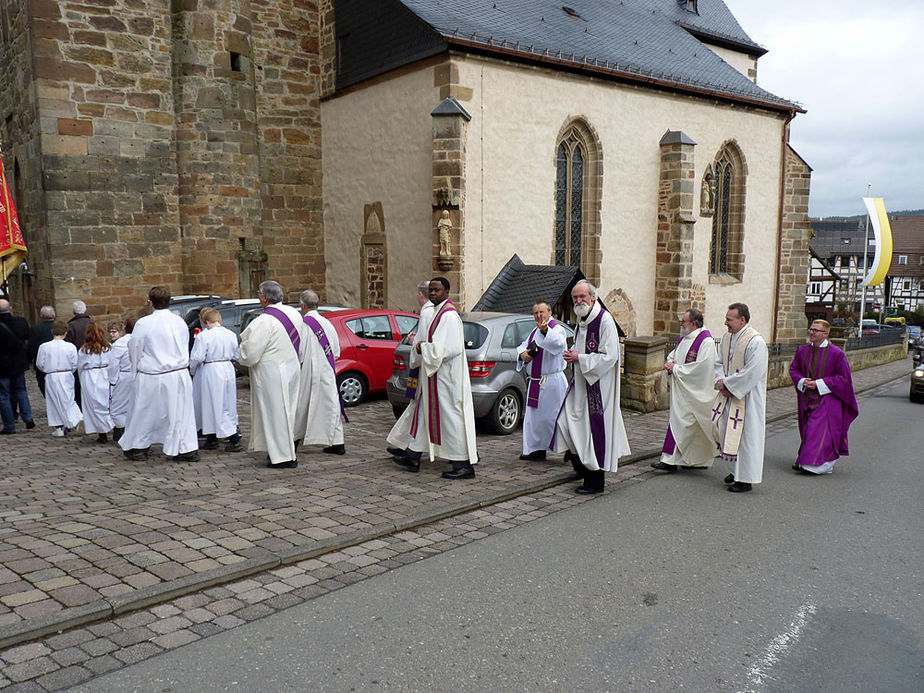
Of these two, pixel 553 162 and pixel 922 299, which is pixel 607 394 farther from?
pixel 922 299

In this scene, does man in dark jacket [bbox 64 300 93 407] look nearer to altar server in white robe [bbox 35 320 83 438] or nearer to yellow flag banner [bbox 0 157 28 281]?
altar server in white robe [bbox 35 320 83 438]

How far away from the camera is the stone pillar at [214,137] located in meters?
17.2

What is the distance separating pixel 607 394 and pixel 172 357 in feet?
14.2

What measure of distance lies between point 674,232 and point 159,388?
15552 mm

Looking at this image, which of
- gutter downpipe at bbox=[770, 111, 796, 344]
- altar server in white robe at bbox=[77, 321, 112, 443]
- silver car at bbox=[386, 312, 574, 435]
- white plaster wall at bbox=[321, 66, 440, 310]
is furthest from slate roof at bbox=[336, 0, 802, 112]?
altar server in white robe at bbox=[77, 321, 112, 443]

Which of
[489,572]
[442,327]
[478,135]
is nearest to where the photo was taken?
[489,572]

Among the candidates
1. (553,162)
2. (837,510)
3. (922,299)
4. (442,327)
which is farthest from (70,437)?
(922,299)

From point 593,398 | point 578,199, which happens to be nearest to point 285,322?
point 593,398

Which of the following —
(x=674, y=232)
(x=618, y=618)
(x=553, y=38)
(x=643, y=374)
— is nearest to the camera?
(x=618, y=618)

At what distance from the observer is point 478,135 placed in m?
16.3

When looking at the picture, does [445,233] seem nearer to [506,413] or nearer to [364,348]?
[364,348]

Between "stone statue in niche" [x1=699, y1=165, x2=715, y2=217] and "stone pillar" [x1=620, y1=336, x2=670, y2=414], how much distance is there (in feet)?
35.1

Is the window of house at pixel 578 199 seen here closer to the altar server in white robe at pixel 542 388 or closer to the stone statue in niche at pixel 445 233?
the stone statue in niche at pixel 445 233

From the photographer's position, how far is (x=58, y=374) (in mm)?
9430
